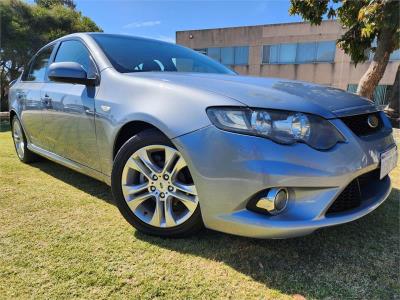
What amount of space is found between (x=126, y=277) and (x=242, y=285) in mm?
632

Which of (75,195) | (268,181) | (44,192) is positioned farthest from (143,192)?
(44,192)

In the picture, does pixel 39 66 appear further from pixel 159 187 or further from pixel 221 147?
pixel 221 147

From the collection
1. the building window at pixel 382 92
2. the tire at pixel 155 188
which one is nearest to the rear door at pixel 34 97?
the tire at pixel 155 188

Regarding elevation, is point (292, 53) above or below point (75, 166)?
above

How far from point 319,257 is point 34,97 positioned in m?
3.12

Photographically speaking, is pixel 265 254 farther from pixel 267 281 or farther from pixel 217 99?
pixel 217 99

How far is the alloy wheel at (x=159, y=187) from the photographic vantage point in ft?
6.53

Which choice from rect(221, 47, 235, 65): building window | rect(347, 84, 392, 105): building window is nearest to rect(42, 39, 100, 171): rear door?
rect(347, 84, 392, 105): building window

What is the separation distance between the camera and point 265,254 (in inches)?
78.6

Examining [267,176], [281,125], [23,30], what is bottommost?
[267,176]

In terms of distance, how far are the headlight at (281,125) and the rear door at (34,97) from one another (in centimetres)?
231

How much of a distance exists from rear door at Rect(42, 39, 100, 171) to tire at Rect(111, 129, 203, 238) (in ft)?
1.49

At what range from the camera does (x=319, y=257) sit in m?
1.97

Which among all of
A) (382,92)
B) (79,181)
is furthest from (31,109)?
(382,92)
